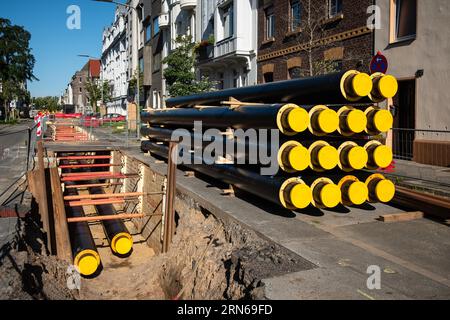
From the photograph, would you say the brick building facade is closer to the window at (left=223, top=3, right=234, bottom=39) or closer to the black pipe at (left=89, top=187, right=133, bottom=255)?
the window at (left=223, top=3, right=234, bottom=39)

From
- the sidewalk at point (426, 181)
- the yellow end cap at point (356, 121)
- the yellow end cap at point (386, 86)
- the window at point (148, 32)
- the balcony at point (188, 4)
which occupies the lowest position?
the sidewalk at point (426, 181)

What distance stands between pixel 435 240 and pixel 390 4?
9573mm

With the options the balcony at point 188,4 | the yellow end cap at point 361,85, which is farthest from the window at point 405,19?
the balcony at point 188,4

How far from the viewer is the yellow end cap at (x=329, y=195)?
6.07 m

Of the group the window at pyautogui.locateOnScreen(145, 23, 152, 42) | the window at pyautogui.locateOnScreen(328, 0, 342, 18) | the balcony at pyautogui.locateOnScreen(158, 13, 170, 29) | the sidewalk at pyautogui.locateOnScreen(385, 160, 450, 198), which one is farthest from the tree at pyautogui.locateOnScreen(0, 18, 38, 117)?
the sidewalk at pyautogui.locateOnScreen(385, 160, 450, 198)

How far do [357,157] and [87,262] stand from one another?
5732 mm

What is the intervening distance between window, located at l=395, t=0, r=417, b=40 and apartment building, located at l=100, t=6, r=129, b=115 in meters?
45.2

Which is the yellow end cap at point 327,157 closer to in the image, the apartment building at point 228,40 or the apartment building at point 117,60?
the apartment building at point 228,40

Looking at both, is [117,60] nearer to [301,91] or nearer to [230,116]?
[230,116]

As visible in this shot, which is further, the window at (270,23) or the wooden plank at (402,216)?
the window at (270,23)

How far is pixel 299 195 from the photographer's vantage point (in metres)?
5.99

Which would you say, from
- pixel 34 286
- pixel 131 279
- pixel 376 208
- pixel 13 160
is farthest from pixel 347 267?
pixel 13 160

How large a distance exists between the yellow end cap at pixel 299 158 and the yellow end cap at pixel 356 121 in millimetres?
739
